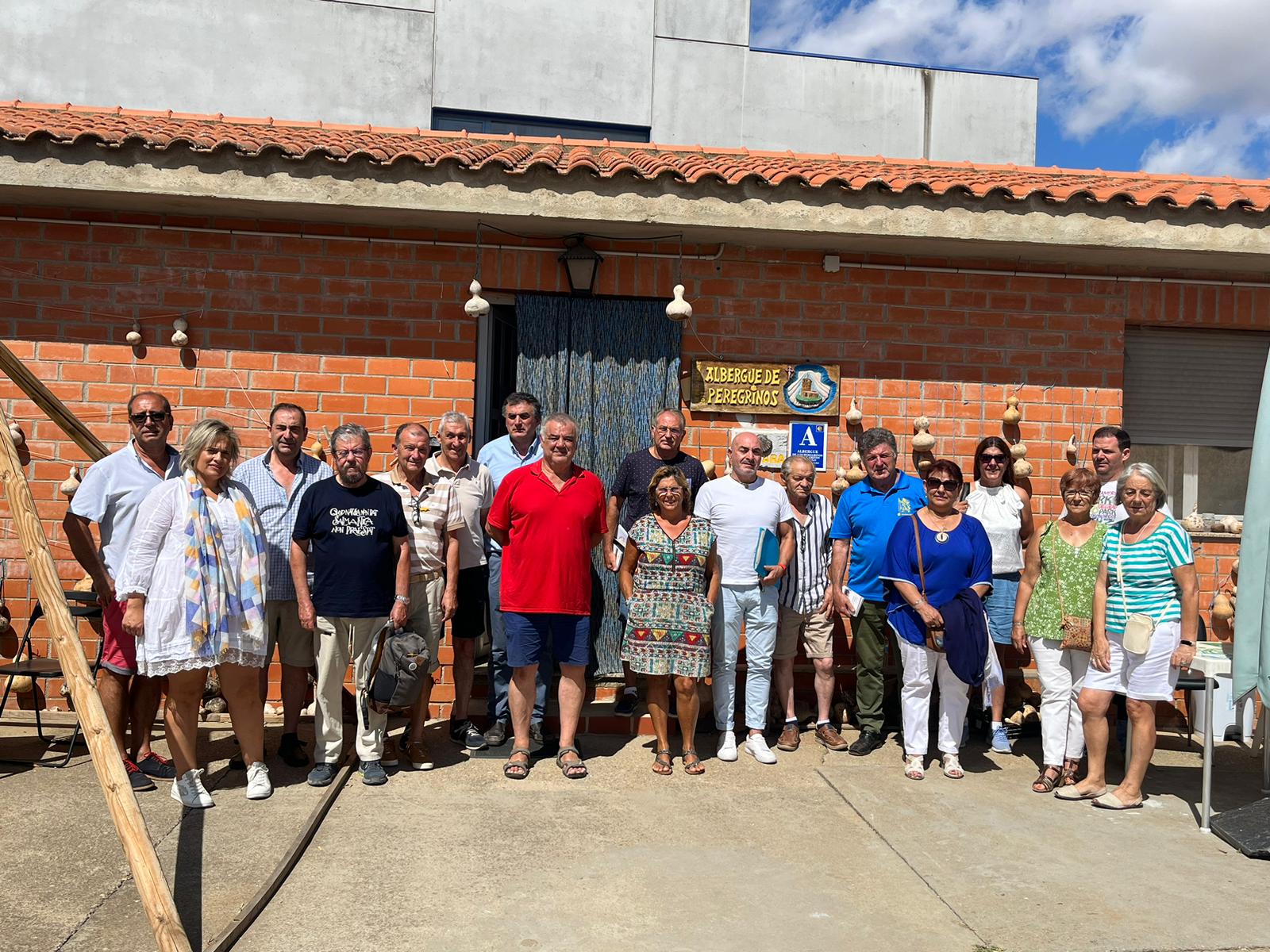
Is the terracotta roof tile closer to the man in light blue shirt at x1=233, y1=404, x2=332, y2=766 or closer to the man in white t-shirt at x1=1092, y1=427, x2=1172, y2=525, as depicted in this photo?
the man in white t-shirt at x1=1092, y1=427, x2=1172, y2=525

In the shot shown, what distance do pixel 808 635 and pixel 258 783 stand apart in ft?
10.5

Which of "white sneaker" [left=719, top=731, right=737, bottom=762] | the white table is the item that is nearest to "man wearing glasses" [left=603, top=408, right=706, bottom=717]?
"white sneaker" [left=719, top=731, right=737, bottom=762]

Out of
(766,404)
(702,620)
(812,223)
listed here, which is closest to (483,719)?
(702,620)

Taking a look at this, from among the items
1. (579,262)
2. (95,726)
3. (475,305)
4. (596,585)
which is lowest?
(95,726)

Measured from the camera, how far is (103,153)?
6199 mm

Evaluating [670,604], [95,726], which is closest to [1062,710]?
[670,604]

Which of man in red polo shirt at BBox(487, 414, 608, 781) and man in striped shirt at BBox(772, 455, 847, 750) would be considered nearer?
man in red polo shirt at BBox(487, 414, 608, 781)

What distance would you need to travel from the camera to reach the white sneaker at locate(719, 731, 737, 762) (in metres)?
6.02

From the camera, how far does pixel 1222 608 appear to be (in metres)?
7.13

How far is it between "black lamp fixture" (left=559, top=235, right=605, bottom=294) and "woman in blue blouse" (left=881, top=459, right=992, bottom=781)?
2.55 m

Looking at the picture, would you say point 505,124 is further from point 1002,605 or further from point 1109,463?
point 1002,605

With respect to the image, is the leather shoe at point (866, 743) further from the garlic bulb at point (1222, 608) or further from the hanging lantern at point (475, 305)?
the hanging lantern at point (475, 305)

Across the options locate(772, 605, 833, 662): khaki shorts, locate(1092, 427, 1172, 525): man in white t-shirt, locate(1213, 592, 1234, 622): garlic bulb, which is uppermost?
locate(1092, 427, 1172, 525): man in white t-shirt

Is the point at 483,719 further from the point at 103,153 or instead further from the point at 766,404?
the point at 103,153
